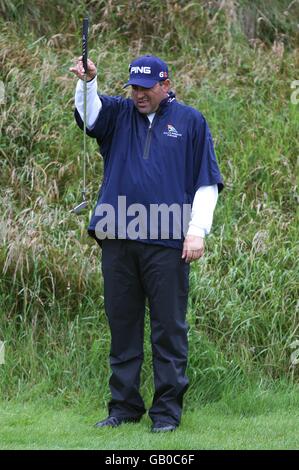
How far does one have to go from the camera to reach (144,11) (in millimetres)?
10672

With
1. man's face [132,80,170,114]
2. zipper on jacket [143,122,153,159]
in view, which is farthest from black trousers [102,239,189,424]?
man's face [132,80,170,114]

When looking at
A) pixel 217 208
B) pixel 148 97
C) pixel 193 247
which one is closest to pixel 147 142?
pixel 148 97

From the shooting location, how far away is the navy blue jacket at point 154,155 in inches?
227

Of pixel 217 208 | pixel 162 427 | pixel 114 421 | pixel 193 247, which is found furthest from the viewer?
pixel 217 208

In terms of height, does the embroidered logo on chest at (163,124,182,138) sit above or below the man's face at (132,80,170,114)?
below

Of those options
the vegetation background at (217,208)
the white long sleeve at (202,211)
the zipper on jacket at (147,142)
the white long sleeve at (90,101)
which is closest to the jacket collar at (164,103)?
the zipper on jacket at (147,142)

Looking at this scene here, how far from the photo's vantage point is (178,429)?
5.91 metres

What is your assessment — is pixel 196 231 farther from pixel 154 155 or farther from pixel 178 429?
pixel 178 429

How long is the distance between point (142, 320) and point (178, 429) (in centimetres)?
68

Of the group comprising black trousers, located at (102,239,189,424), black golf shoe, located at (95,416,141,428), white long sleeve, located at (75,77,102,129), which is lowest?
black golf shoe, located at (95,416,141,428)

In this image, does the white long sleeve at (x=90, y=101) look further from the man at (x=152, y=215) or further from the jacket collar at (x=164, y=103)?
the jacket collar at (x=164, y=103)

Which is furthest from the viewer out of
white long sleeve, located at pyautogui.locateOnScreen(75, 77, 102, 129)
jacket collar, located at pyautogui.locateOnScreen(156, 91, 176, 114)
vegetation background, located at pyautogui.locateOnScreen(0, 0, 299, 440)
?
vegetation background, located at pyautogui.locateOnScreen(0, 0, 299, 440)

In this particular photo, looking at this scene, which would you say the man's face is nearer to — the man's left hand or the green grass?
the man's left hand

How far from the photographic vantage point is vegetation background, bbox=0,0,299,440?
679 centimetres
